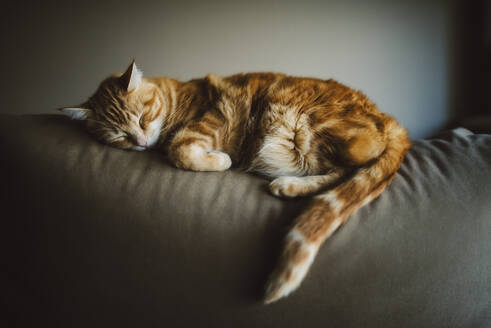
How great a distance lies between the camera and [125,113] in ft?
3.70

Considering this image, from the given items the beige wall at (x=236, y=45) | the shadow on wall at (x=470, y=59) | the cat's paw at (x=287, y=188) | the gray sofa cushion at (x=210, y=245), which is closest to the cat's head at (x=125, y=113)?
the gray sofa cushion at (x=210, y=245)

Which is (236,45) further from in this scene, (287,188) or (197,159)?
(287,188)

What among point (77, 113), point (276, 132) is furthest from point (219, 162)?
point (77, 113)

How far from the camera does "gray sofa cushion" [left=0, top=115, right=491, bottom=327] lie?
2.41 feet

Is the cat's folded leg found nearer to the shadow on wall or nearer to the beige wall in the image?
the beige wall

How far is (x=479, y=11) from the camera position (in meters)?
1.90

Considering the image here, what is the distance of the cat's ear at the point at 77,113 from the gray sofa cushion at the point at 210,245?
0.13m

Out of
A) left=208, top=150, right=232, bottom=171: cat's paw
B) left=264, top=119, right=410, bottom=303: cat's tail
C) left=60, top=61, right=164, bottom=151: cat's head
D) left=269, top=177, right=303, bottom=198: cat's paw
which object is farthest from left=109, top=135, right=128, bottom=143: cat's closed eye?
left=264, top=119, right=410, bottom=303: cat's tail

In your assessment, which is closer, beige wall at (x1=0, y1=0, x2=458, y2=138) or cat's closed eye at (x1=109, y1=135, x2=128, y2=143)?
cat's closed eye at (x1=109, y1=135, x2=128, y2=143)

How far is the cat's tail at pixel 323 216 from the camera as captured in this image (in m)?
0.69

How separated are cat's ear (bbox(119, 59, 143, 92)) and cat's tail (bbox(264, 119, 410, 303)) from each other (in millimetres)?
888

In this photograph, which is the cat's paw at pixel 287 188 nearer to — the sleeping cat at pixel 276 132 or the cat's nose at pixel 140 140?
the sleeping cat at pixel 276 132

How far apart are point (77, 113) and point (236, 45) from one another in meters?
1.17

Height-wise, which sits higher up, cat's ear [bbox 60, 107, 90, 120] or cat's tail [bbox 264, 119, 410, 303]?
cat's ear [bbox 60, 107, 90, 120]
